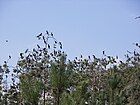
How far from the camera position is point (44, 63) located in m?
22.7

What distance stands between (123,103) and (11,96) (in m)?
12.4

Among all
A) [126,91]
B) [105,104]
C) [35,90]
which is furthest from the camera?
[105,104]

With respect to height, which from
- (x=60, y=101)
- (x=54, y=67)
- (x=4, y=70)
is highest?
(x=4, y=70)

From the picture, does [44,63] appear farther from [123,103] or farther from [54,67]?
[54,67]

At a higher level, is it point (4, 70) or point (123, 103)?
point (4, 70)

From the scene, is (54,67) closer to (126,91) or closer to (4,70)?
(126,91)

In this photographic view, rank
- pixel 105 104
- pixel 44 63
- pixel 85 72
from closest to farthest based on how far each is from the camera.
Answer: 1. pixel 105 104
2. pixel 44 63
3. pixel 85 72

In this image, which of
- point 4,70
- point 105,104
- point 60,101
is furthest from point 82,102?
point 4,70

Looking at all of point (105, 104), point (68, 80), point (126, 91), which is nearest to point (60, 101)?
point (68, 80)

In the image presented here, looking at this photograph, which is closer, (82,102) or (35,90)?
(35,90)

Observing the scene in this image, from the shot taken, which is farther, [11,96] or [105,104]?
[11,96]

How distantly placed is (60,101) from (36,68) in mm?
14882

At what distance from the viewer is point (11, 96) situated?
24.0 m

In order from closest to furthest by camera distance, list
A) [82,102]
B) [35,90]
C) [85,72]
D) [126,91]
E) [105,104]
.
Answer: [35,90] < [82,102] < [126,91] < [105,104] < [85,72]
